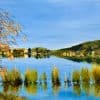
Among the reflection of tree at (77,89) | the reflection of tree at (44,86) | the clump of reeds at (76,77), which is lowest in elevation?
the reflection of tree at (77,89)

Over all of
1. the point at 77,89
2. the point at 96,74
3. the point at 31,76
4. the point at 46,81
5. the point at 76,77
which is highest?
the point at 96,74

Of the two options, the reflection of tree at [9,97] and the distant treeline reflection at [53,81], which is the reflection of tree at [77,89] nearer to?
the distant treeline reflection at [53,81]

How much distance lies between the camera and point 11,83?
38.0 metres

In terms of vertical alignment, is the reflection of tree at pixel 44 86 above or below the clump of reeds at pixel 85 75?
below

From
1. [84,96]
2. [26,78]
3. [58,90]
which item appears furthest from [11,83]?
[84,96]

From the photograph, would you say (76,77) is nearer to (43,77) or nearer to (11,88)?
(43,77)

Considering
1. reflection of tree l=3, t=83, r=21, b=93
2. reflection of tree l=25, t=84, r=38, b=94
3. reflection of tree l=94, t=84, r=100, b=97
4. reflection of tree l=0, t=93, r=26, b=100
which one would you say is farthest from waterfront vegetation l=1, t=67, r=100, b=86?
reflection of tree l=0, t=93, r=26, b=100

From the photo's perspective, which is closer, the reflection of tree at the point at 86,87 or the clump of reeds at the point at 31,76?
the reflection of tree at the point at 86,87

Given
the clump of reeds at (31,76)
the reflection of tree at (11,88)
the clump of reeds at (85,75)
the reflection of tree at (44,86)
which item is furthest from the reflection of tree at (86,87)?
the reflection of tree at (11,88)

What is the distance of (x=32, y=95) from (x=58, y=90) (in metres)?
3.79

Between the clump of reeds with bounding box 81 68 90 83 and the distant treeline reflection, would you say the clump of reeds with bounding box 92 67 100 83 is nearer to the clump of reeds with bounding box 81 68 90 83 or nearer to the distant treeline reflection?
the distant treeline reflection

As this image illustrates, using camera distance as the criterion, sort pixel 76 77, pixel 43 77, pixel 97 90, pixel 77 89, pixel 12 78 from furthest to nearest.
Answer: pixel 43 77
pixel 76 77
pixel 12 78
pixel 77 89
pixel 97 90

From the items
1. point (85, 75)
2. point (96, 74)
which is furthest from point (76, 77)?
point (96, 74)

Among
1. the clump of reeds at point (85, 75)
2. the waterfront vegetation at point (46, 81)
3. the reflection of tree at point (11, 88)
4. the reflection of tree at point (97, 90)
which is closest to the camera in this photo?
the reflection of tree at point (97, 90)
